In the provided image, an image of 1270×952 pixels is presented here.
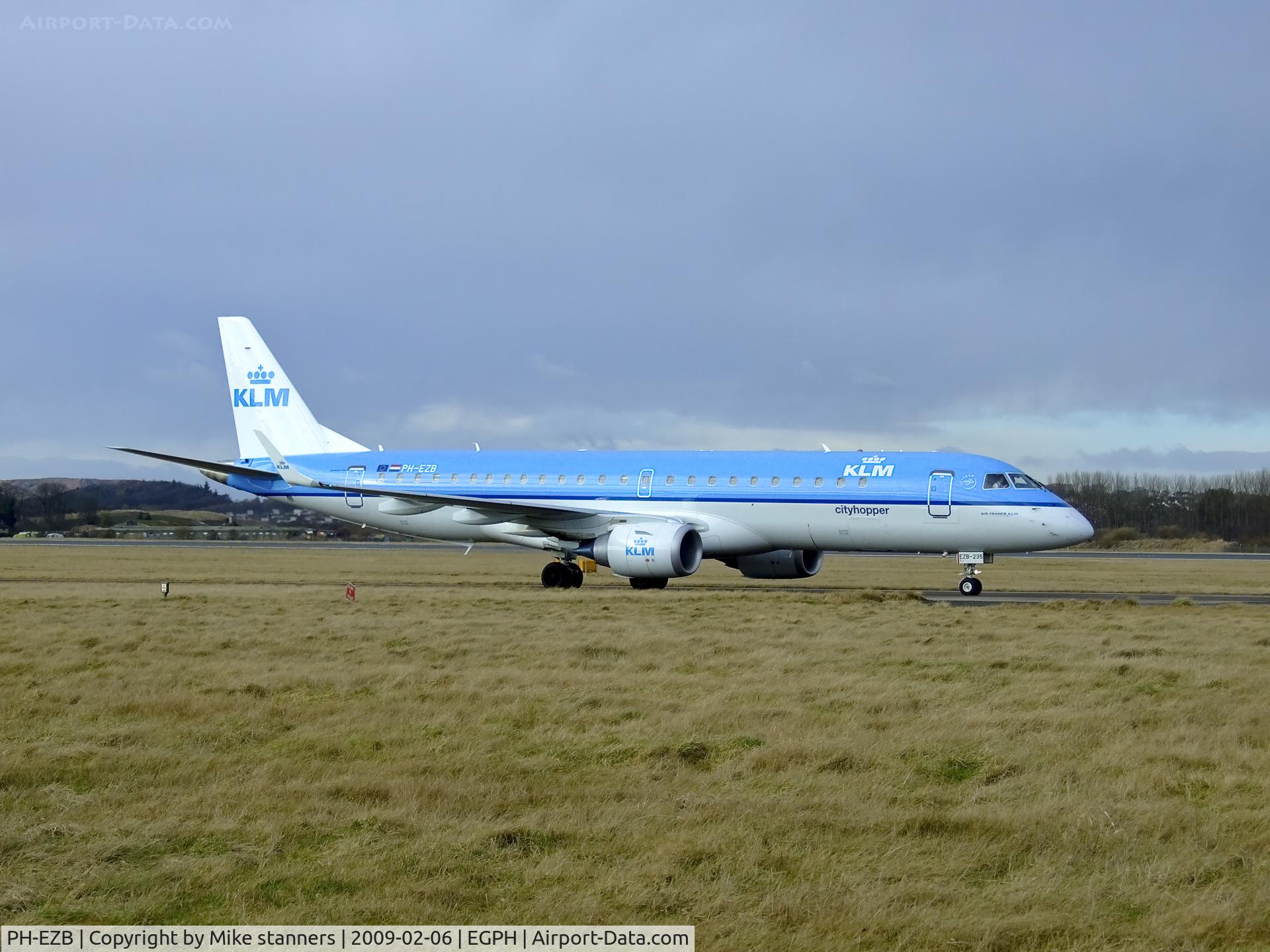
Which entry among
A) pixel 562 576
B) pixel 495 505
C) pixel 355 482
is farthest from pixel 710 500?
pixel 355 482

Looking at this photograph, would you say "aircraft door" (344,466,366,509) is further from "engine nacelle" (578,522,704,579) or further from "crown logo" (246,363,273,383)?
"engine nacelle" (578,522,704,579)

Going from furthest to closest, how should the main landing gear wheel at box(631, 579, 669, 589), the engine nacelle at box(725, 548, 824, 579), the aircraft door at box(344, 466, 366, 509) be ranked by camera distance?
the aircraft door at box(344, 466, 366, 509) < the engine nacelle at box(725, 548, 824, 579) < the main landing gear wheel at box(631, 579, 669, 589)

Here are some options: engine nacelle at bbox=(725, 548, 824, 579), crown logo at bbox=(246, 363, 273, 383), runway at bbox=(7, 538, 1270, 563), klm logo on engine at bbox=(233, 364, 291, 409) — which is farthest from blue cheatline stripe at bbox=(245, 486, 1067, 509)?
runway at bbox=(7, 538, 1270, 563)

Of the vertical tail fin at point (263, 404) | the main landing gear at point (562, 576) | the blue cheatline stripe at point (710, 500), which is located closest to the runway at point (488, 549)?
the vertical tail fin at point (263, 404)

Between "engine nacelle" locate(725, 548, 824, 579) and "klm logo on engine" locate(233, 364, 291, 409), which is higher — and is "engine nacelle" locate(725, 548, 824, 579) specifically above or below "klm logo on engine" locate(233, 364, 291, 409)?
below

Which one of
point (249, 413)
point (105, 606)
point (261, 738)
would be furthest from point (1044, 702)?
point (249, 413)

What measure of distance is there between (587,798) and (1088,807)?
3.21 metres

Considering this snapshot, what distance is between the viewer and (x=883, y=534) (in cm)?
2741

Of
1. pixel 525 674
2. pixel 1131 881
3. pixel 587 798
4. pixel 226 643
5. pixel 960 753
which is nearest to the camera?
pixel 1131 881

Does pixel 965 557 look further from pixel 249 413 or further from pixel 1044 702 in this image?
pixel 249 413

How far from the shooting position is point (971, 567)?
2783 centimetres

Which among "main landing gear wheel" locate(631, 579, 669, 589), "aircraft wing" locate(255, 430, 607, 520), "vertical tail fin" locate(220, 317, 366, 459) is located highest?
"vertical tail fin" locate(220, 317, 366, 459)

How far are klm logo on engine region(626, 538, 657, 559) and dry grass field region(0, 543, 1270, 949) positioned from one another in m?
8.52

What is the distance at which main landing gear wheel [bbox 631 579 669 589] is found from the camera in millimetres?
30244
